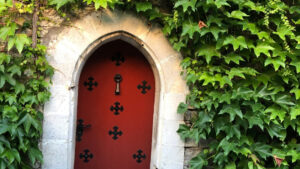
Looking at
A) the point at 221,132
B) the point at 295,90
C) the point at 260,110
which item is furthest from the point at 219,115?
the point at 295,90

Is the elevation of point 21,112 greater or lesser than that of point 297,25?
lesser

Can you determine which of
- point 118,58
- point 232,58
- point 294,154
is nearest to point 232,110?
point 232,58

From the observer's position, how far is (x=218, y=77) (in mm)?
2635

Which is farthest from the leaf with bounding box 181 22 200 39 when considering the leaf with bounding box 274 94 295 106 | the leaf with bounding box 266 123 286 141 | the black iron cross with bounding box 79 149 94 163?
the black iron cross with bounding box 79 149 94 163

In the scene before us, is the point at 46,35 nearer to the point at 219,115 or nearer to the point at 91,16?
the point at 91,16

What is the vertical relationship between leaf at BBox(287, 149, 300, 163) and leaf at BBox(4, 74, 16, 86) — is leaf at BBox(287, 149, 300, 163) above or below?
below

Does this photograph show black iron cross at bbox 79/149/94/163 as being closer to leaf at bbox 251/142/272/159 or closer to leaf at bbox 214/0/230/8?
leaf at bbox 251/142/272/159

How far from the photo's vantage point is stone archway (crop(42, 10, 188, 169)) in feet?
8.95

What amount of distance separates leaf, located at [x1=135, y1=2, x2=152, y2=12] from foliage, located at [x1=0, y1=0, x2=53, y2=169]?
0.87 meters

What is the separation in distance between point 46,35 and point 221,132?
1774mm

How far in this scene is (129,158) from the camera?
3.32 meters

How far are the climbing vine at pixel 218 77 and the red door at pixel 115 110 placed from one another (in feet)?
1.81

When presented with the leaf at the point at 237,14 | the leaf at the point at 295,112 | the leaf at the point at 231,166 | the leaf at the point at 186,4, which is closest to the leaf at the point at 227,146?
the leaf at the point at 231,166

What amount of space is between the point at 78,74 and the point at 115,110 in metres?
0.63
